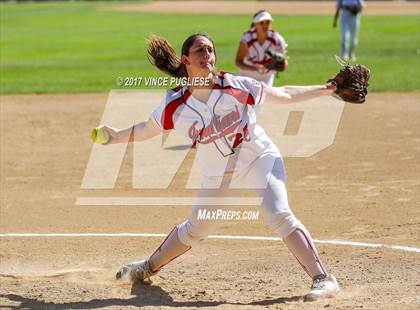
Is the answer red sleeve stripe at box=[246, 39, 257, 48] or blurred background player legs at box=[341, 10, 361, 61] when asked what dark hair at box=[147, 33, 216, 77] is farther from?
blurred background player legs at box=[341, 10, 361, 61]

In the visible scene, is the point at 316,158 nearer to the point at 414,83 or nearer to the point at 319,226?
the point at 319,226

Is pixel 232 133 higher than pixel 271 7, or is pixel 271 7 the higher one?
pixel 271 7

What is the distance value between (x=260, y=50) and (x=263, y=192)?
8096mm

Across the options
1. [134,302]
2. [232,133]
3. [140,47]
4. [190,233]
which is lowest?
[134,302]

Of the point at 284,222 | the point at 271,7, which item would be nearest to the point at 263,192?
Result: the point at 284,222

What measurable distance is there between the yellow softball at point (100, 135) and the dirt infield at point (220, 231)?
1395 millimetres

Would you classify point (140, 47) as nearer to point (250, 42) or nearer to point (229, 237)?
point (250, 42)

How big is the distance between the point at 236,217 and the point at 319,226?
1.06 metres

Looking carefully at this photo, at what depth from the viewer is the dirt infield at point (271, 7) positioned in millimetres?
48719

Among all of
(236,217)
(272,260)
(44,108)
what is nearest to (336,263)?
(272,260)

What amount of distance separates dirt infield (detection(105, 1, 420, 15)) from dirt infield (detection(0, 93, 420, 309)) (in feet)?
106

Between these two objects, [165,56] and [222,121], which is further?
[165,56]

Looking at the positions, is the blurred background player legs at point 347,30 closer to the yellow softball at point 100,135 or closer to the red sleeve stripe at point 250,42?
the red sleeve stripe at point 250,42

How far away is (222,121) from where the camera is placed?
7598 millimetres
